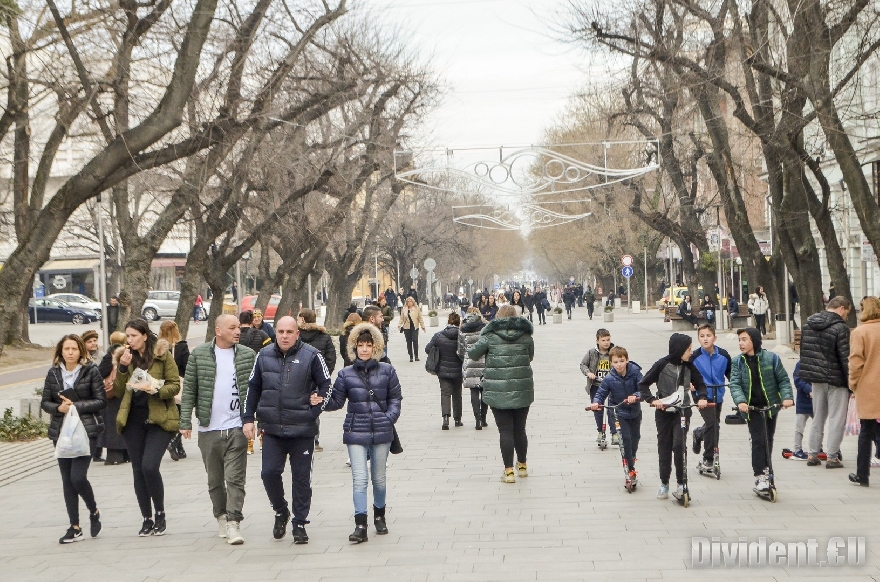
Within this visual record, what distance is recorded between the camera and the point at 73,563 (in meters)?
8.39

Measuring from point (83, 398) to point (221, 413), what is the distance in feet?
3.72

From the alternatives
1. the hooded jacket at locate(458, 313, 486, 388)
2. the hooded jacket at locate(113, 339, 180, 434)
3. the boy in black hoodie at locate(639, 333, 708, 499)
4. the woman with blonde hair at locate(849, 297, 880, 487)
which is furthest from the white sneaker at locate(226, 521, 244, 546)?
the hooded jacket at locate(458, 313, 486, 388)

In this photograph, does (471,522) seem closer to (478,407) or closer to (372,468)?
(372,468)

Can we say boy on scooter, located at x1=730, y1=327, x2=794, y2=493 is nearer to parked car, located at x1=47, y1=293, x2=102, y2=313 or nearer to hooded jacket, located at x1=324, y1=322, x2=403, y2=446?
hooded jacket, located at x1=324, y1=322, x2=403, y2=446

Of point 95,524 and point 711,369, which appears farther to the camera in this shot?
point 711,369

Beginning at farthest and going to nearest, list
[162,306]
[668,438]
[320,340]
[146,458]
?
1. [162,306]
2. [320,340]
3. [668,438]
4. [146,458]

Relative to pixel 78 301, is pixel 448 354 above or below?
below

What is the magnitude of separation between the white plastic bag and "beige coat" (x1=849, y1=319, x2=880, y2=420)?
20.3 ft

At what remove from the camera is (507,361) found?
36.7 ft

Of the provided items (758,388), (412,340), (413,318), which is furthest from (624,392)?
(412,340)

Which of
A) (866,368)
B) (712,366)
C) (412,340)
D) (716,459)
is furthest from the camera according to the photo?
(412,340)

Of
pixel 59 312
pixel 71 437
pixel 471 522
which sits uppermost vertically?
pixel 59 312

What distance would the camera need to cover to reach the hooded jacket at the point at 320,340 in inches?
516

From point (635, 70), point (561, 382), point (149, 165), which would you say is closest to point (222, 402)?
point (149, 165)
